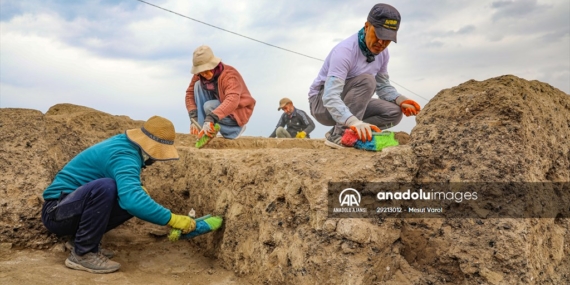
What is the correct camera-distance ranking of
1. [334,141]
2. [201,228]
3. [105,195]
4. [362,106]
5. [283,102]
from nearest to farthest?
[105,195]
[201,228]
[334,141]
[362,106]
[283,102]

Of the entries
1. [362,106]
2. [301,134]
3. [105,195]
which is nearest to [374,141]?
[362,106]

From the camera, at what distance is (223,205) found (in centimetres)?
335

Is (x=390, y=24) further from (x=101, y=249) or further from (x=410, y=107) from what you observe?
(x=101, y=249)

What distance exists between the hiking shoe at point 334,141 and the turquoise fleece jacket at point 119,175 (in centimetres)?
126

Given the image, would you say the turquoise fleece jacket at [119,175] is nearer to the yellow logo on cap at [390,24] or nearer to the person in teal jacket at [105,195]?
the person in teal jacket at [105,195]

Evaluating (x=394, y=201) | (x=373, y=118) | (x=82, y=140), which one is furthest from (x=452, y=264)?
(x=82, y=140)

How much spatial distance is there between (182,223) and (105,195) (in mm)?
510

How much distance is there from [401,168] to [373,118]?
3.85ft

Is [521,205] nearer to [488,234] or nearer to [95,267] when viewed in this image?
[488,234]

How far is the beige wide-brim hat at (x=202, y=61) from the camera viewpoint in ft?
16.0

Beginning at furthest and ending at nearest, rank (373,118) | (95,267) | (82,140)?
(82,140) → (373,118) → (95,267)

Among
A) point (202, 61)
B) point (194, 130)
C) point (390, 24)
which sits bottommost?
point (194, 130)

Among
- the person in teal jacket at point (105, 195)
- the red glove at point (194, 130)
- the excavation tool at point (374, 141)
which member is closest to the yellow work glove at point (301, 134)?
the red glove at point (194, 130)

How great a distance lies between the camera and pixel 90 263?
2982 mm
